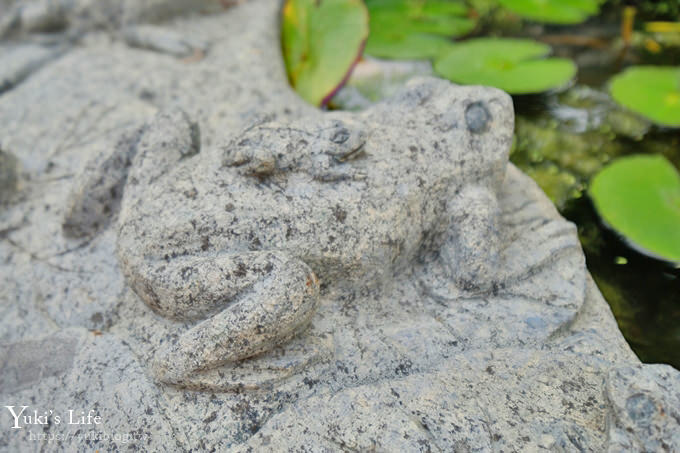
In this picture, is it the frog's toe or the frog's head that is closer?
the frog's toe

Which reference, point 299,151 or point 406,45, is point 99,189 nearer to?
point 299,151

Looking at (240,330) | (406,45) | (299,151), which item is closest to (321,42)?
(406,45)

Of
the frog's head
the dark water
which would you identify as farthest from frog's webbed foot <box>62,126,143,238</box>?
the dark water

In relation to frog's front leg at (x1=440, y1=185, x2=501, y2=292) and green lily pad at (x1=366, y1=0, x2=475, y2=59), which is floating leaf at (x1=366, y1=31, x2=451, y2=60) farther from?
frog's front leg at (x1=440, y1=185, x2=501, y2=292)

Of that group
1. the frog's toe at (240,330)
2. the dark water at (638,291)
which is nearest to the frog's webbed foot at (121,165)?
the frog's toe at (240,330)

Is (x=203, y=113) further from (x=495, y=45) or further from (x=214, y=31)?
(x=495, y=45)

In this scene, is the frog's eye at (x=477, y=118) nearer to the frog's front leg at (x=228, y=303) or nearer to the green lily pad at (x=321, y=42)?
the frog's front leg at (x=228, y=303)
